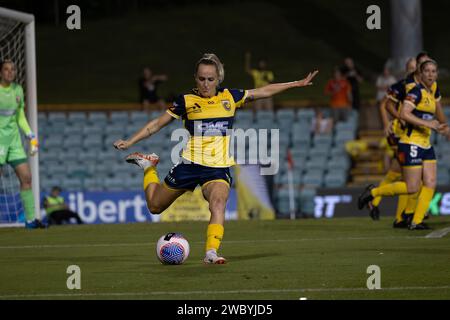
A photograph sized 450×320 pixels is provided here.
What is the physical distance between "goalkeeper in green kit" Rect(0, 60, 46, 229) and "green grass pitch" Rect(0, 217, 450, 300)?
0.79 metres

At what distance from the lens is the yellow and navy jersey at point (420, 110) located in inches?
583

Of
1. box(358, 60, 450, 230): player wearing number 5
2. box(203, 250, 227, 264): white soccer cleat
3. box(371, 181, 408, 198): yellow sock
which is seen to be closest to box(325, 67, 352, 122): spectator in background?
box(371, 181, 408, 198): yellow sock

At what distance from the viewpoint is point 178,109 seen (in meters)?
11.8

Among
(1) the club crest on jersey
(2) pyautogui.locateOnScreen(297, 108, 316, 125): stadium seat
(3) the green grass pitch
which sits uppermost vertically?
(2) pyautogui.locateOnScreen(297, 108, 316, 125): stadium seat

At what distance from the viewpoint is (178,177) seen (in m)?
12.0

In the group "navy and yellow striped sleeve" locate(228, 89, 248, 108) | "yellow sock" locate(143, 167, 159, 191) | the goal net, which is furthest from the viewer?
the goal net

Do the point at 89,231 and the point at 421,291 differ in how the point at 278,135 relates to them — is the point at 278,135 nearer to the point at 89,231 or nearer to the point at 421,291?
the point at 89,231

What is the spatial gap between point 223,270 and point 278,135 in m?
19.2

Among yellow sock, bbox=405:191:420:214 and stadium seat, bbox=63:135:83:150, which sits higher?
stadium seat, bbox=63:135:83:150

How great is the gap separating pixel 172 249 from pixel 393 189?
502 centimetres

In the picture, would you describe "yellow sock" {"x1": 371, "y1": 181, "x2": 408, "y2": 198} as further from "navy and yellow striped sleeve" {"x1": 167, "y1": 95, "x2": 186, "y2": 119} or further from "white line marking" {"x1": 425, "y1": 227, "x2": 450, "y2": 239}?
"navy and yellow striped sleeve" {"x1": 167, "y1": 95, "x2": 186, "y2": 119}

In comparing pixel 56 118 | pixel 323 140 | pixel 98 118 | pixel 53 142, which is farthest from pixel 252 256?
pixel 56 118

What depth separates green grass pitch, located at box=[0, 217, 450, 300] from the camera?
963 cm

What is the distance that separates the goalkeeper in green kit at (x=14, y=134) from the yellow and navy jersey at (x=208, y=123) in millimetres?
5150
